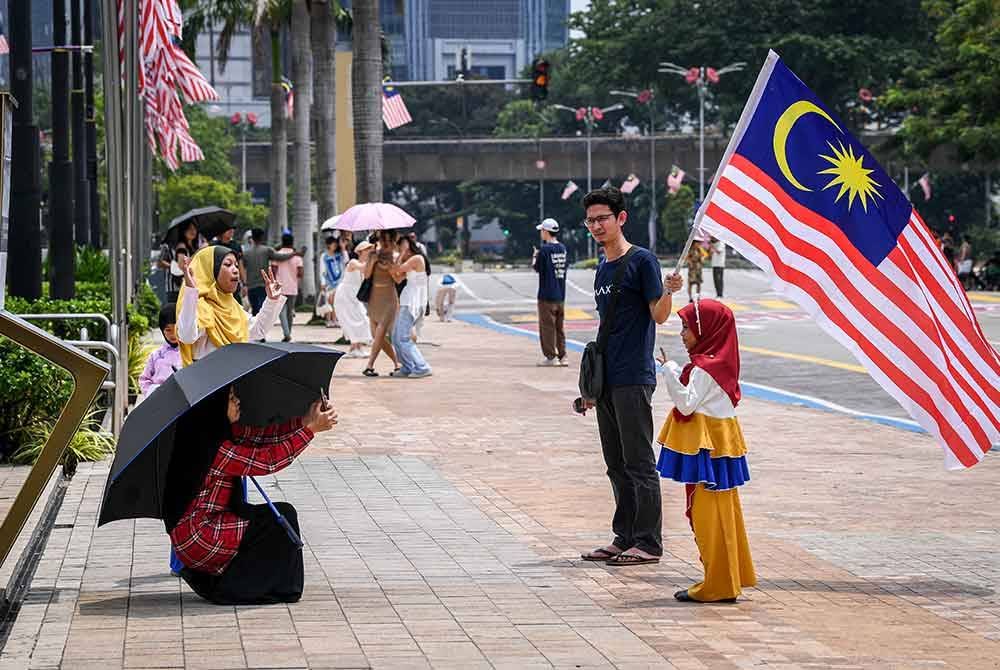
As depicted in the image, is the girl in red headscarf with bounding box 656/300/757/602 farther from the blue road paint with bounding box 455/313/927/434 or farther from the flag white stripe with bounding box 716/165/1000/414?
the blue road paint with bounding box 455/313/927/434

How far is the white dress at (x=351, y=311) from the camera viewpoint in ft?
80.7

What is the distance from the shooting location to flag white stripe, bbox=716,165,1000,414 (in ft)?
28.4

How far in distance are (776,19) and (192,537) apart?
78.2 metres

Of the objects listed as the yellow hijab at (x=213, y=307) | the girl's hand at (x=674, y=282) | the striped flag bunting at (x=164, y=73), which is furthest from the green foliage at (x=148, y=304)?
the girl's hand at (x=674, y=282)

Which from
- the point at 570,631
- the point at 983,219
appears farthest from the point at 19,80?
the point at 983,219

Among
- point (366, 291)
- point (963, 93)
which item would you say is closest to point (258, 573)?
point (366, 291)

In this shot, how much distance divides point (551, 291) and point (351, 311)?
10.4 ft

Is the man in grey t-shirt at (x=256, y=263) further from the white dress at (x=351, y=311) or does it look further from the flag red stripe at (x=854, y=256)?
the flag red stripe at (x=854, y=256)

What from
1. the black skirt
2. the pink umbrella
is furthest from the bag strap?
the pink umbrella

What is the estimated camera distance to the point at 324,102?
37.0 meters

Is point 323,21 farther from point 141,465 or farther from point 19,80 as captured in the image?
point 141,465

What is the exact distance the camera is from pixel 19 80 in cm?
1802

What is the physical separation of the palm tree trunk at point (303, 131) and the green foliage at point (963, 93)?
18.0 metres

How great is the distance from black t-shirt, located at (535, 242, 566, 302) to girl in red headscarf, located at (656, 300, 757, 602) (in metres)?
14.2
